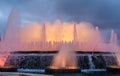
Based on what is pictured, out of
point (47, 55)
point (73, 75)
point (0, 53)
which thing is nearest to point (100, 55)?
point (47, 55)

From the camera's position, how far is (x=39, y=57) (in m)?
40.4

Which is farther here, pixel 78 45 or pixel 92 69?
pixel 78 45

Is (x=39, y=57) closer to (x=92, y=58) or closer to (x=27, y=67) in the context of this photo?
(x=27, y=67)

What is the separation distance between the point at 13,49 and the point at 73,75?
69.6 ft

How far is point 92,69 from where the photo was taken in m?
37.2

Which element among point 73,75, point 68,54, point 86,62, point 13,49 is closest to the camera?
point 73,75

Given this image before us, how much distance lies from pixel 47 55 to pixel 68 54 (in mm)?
5742

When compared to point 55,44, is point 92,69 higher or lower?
lower

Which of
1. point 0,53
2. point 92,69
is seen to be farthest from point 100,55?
point 0,53

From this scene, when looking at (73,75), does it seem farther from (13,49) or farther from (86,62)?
(13,49)

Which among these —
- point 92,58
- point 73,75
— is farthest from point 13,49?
Result: point 73,75

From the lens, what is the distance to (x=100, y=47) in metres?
48.7

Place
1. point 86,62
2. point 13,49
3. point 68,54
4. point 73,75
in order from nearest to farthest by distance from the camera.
Answer: point 73,75
point 68,54
point 86,62
point 13,49

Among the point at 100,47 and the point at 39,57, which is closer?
the point at 39,57
